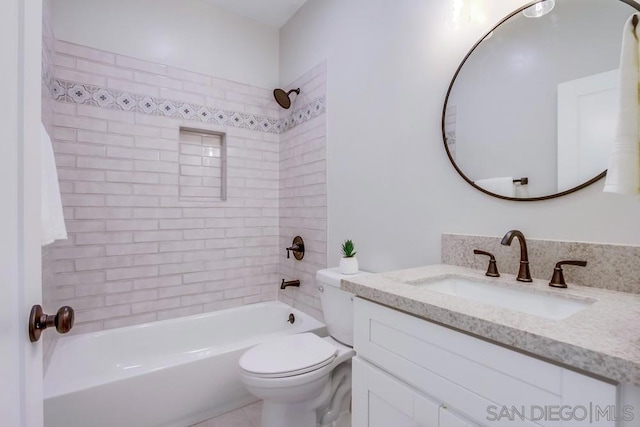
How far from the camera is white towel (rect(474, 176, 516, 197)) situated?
123 centimetres

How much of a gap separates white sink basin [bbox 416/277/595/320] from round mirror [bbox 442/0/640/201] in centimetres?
37

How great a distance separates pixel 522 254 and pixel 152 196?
7.51 ft

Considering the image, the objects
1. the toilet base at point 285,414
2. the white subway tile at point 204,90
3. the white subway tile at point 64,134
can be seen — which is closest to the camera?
the toilet base at point 285,414

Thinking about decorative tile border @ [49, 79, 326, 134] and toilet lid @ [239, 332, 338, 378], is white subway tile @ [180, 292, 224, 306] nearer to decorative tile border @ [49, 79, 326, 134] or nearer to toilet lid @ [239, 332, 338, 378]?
toilet lid @ [239, 332, 338, 378]

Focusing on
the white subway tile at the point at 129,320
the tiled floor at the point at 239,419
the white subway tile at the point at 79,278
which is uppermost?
the white subway tile at the point at 79,278

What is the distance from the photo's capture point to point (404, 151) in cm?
167

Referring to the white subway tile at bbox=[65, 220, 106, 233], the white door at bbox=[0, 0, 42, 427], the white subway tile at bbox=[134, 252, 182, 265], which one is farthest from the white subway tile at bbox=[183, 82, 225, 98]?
the white door at bbox=[0, 0, 42, 427]

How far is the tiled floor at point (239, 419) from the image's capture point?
180 cm

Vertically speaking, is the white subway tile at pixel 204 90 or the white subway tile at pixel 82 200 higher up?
the white subway tile at pixel 204 90

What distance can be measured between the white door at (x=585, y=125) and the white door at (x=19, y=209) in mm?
1515

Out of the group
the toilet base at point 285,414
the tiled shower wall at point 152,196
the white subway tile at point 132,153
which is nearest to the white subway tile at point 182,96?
the tiled shower wall at point 152,196

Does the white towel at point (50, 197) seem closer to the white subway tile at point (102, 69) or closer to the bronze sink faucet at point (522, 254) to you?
the white subway tile at point (102, 69)

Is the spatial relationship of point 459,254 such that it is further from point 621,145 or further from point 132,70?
point 132,70

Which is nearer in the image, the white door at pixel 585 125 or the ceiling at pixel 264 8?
the white door at pixel 585 125
